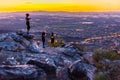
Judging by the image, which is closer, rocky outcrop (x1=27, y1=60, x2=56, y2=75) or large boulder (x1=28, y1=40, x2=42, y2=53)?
rocky outcrop (x1=27, y1=60, x2=56, y2=75)

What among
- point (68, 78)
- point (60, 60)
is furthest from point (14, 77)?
point (60, 60)

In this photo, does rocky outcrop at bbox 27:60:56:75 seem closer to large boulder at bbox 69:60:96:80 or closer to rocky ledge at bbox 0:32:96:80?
rocky ledge at bbox 0:32:96:80

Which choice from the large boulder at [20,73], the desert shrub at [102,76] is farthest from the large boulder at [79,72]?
the large boulder at [20,73]

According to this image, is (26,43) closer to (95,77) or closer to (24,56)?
(24,56)

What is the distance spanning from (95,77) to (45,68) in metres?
5.40

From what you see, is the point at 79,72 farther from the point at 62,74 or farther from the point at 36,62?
the point at 36,62

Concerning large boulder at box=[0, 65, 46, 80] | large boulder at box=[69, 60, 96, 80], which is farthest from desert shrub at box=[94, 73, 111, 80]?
large boulder at box=[0, 65, 46, 80]

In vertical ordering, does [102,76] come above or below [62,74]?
above

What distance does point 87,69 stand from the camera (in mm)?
26797

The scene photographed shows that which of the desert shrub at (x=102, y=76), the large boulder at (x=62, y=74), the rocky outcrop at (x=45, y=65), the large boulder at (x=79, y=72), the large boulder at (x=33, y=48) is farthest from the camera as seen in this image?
the large boulder at (x=33, y=48)

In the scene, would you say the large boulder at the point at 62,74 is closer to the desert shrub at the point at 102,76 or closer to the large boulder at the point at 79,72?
the large boulder at the point at 79,72

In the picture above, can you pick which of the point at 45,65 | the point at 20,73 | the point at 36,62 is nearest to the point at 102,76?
the point at 20,73

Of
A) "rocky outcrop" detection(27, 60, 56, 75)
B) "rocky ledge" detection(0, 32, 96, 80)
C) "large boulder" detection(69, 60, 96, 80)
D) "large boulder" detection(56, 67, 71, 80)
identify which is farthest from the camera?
"rocky outcrop" detection(27, 60, 56, 75)

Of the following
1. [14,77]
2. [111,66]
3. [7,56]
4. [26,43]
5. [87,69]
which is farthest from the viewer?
[26,43]
